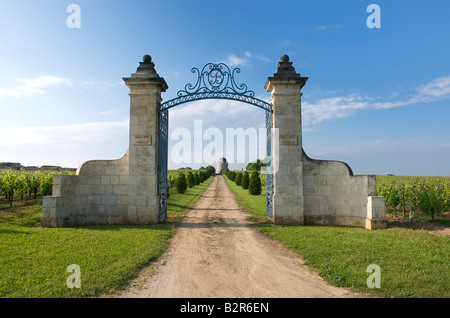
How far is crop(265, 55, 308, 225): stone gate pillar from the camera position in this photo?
28.1ft

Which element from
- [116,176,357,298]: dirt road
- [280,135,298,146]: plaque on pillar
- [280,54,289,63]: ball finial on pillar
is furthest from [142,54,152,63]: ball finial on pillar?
[116,176,357,298]: dirt road

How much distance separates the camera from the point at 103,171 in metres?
Answer: 8.77

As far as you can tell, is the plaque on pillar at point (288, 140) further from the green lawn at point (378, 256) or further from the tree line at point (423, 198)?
the tree line at point (423, 198)

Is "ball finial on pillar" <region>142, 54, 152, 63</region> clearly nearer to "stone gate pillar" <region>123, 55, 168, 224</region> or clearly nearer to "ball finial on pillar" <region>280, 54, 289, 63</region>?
"stone gate pillar" <region>123, 55, 168, 224</region>

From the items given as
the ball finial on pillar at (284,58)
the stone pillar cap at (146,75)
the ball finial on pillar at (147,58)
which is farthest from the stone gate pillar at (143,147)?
the ball finial on pillar at (284,58)

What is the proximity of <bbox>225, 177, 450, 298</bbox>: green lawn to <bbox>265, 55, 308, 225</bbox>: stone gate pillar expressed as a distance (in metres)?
0.74

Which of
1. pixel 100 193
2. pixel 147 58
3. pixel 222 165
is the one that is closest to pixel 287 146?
pixel 147 58

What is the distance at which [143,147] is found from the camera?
343 inches

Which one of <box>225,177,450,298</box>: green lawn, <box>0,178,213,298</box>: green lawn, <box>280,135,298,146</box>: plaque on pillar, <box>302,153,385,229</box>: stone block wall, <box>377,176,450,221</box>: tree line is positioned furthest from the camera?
<box>377,176,450,221</box>: tree line

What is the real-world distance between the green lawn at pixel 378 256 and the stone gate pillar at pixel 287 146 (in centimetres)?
74

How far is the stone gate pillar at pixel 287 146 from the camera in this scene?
8.58 metres

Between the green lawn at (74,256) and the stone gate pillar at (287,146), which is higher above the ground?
the stone gate pillar at (287,146)

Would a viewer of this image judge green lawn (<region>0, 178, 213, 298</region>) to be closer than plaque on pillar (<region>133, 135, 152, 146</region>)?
Yes
